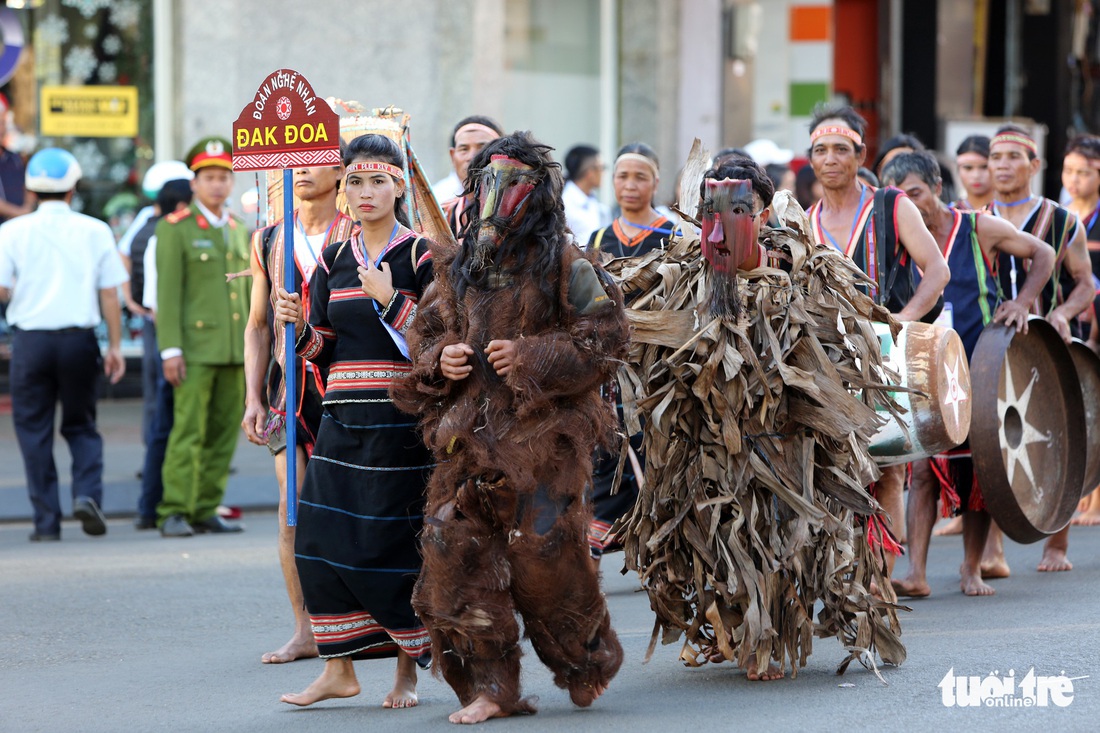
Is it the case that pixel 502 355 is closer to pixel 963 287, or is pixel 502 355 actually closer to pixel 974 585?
pixel 974 585

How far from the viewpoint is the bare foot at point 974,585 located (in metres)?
7.93

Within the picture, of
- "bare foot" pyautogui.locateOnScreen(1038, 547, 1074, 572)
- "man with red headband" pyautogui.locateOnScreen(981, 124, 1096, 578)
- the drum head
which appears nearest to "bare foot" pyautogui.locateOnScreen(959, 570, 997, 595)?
"man with red headband" pyautogui.locateOnScreen(981, 124, 1096, 578)

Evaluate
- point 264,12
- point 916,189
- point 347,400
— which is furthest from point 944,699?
point 264,12

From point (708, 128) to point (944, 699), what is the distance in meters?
12.9

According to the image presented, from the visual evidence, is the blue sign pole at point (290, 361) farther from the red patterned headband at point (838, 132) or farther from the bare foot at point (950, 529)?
the bare foot at point (950, 529)

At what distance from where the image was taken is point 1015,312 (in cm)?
784

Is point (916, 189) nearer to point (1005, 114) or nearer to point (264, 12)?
point (264, 12)

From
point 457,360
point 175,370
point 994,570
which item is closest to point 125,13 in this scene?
point 175,370

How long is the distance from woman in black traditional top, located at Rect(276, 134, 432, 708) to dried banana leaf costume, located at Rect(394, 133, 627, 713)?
263 mm

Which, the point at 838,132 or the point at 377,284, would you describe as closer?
the point at 377,284

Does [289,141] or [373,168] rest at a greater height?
[289,141]

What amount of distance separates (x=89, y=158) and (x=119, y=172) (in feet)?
0.97

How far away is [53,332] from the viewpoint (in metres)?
10.2

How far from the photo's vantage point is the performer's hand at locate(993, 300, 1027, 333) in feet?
25.6
